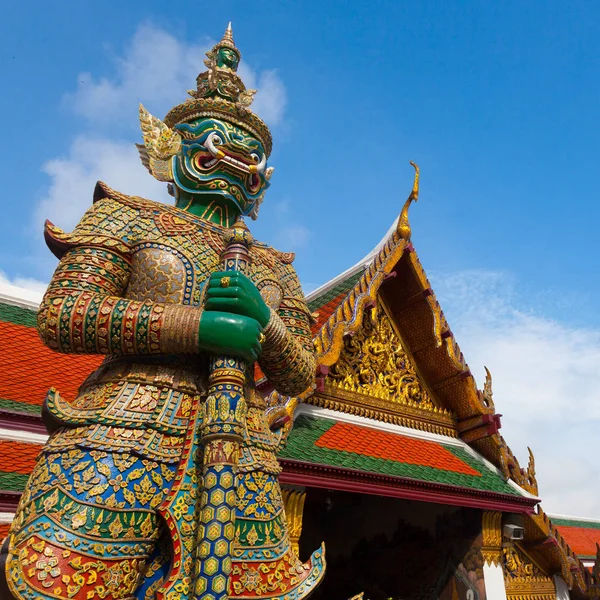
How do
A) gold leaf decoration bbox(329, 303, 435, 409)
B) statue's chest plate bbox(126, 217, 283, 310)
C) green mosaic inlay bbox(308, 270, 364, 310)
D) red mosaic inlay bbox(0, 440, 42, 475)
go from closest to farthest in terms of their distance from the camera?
statue's chest plate bbox(126, 217, 283, 310) → red mosaic inlay bbox(0, 440, 42, 475) → gold leaf decoration bbox(329, 303, 435, 409) → green mosaic inlay bbox(308, 270, 364, 310)

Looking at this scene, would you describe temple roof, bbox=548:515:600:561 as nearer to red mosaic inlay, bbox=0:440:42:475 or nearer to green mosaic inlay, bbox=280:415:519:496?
green mosaic inlay, bbox=280:415:519:496

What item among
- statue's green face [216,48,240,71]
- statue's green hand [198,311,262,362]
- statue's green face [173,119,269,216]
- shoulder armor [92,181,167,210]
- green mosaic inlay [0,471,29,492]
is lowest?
green mosaic inlay [0,471,29,492]

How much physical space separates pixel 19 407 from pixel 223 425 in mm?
2679

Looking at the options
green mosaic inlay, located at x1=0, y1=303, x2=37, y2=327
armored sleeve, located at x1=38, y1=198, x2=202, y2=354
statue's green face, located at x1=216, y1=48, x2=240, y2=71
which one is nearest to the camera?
armored sleeve, located at x1=38, y1=198, x2=202, y2=354

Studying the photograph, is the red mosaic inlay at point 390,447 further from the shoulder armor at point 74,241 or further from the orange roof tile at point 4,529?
the shoulder armor at point 74,241

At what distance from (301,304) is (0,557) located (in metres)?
1.70

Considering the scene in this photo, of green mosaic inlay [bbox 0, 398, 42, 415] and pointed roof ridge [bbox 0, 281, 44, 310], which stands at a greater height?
pointed roof ridge [bbox 0, 281, 44, 310]

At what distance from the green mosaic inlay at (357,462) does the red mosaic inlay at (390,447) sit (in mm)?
59

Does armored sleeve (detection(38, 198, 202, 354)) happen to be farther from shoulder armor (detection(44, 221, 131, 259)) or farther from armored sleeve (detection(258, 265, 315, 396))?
armored sleeve (detection(258, 265, 315, 396))

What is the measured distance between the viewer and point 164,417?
7.17 ft

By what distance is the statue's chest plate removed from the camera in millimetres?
2453

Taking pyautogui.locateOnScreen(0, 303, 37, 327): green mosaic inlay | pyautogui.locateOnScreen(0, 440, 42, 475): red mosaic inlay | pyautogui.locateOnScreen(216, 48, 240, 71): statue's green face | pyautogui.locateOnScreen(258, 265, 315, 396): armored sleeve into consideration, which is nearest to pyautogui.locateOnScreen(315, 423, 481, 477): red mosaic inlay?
pyautogui.locateOnScreen(258, 265, 315, 396): armored sleeve

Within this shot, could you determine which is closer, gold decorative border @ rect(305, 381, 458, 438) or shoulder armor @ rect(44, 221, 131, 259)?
shoulder armor @ rect(44, 221, 131, 259)

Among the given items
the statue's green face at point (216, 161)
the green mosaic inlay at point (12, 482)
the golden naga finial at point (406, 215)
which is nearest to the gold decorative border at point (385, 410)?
the golden naga finial at point (406, 215)
